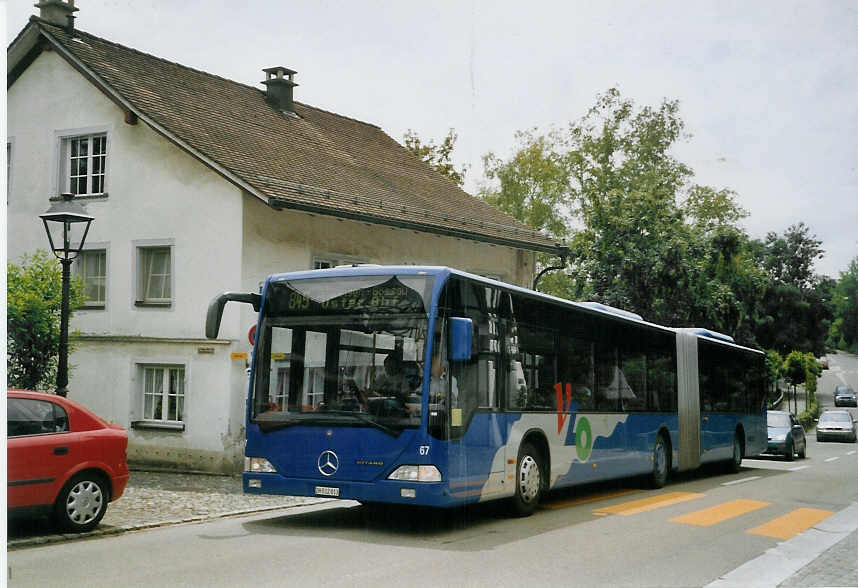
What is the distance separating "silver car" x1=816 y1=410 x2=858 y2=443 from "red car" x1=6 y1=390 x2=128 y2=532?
41.2 m

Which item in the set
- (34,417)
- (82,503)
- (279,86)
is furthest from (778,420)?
(34,417)

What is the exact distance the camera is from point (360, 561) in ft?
30.0

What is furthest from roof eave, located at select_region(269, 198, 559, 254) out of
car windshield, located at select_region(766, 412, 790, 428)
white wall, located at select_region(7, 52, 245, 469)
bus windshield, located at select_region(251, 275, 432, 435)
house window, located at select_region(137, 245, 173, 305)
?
car windshield, located at select_region(766, 412, 790, 428)

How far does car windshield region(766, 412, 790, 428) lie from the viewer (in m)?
31.2

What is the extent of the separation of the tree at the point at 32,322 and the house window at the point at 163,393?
2570mm

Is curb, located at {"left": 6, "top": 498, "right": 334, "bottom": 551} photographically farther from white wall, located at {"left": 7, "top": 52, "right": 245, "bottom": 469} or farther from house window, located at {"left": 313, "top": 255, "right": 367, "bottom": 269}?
house window, located at {"left": 313, "top": 255, "right": 367, "bottom": 269}

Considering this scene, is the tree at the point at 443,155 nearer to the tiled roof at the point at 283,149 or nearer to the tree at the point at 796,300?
the tiled roof at the point at 283,149

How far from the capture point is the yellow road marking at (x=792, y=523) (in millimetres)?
11802

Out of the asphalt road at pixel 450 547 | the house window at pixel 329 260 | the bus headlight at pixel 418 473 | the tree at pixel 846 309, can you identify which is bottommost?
the asphalt road at pixel 450 547

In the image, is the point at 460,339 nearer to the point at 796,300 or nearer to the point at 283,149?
the point at 283,149

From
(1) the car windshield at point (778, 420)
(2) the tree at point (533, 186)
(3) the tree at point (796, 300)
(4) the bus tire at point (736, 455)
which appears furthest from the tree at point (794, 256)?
(4) the bus tire at point (736, 455)

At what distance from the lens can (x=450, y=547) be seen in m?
10.2

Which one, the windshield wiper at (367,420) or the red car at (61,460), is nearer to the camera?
the red car at (61,460)

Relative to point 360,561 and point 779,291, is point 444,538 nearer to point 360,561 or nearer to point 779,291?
point 360,561
